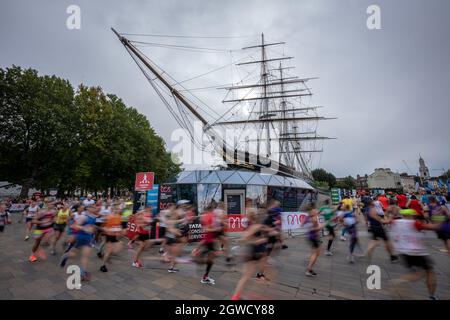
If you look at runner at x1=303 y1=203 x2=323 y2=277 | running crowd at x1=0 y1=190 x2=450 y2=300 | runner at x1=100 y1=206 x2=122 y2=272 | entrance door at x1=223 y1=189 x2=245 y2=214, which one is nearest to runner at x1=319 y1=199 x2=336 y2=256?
running crowd at x1=0 y1=190 x2=450 y2=300

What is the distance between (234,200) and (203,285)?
1227 cm

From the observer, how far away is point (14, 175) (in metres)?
23.5

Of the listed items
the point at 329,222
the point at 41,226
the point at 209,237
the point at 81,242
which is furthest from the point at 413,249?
the point at 41,226

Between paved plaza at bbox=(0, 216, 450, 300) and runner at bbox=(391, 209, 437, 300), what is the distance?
0.53 metres

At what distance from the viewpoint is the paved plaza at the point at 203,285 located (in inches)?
169

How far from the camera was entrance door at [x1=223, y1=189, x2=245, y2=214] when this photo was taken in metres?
16.8

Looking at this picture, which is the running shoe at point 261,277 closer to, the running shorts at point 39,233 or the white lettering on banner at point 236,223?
the white lettering on banner at point 236,223

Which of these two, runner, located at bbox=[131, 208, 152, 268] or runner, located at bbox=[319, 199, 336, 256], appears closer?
runner, located at bbox=[131, 208, 152, 268]

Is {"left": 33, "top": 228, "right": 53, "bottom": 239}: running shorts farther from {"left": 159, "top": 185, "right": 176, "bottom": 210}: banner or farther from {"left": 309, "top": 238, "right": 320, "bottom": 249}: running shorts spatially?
{"left": 309, "top": 238, "right": 320, "bottom": 249}: running shorts

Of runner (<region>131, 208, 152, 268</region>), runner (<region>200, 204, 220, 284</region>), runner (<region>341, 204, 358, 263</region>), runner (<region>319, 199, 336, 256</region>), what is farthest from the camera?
runner (<region>319, 199, 336, 256</region>)

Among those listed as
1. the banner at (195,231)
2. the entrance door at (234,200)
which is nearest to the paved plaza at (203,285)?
the banner at (195,231)

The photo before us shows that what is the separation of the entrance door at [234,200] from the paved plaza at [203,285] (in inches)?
383
